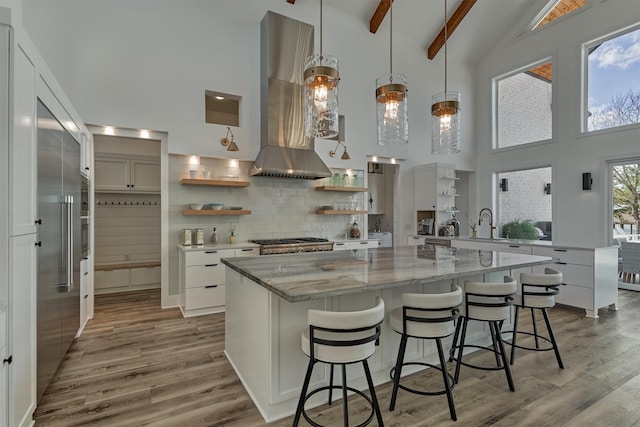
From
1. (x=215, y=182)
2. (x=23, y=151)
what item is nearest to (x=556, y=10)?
(x=215, y=182)

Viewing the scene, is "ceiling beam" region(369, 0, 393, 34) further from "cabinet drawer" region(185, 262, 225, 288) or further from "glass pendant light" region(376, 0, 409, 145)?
"cabinet drawer" region(185, 262, 225, 288)

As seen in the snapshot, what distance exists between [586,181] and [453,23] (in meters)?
3.79

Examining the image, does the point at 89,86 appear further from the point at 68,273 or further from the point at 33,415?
the point at 33,415

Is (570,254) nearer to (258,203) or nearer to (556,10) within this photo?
(258,203)

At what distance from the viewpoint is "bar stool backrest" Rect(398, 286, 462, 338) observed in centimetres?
197

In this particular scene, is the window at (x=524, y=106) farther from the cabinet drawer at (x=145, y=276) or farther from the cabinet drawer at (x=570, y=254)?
the cabinet drawer at (x=145, y=276)

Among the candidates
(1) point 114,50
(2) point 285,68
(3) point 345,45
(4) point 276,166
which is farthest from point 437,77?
(1) point 114,50

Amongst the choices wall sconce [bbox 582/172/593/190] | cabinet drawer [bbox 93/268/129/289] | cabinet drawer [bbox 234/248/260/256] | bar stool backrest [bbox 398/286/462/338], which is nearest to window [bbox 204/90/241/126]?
cabinet drawer [bbox 234/248/260/256]

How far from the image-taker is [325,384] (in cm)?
218

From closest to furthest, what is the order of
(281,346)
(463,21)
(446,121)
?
(281,346) < (446,121) < (463,21)

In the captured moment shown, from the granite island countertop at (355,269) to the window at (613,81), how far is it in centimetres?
417

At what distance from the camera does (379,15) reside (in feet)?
19.0

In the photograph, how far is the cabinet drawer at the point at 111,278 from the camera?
5117mm

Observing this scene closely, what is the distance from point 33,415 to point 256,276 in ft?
5.47
